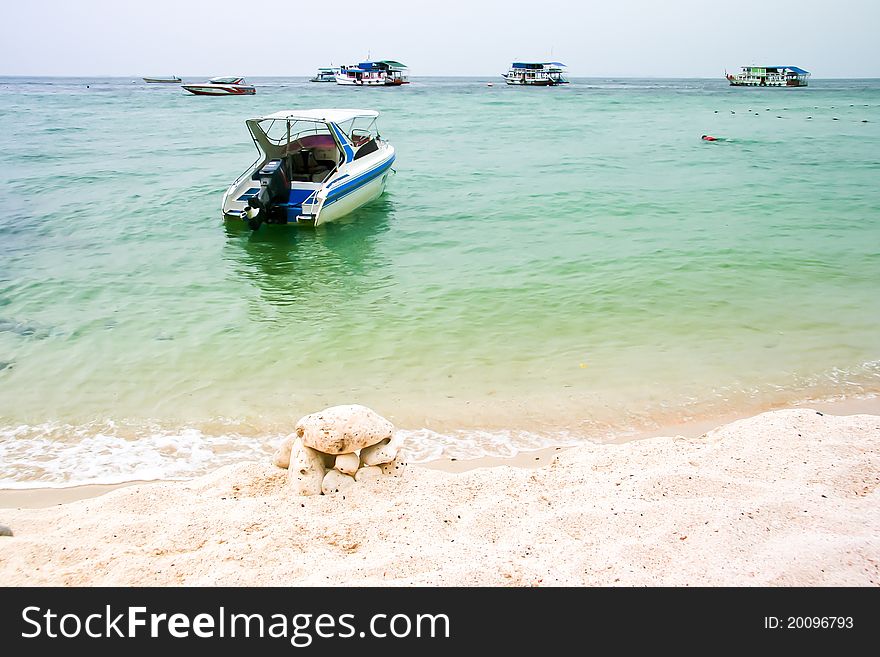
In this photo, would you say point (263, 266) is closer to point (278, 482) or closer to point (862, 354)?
point (278, 482)

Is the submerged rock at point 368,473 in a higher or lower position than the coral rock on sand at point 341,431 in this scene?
lower

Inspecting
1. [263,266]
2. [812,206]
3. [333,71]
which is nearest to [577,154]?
[812,206]

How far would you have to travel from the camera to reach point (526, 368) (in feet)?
22.6

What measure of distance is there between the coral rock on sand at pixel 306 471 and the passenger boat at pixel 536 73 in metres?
100

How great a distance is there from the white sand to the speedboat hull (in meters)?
76.8

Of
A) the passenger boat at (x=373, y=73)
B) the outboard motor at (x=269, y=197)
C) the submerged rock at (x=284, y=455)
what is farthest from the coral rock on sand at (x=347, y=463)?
the passenger boat at (x=373, y=73)

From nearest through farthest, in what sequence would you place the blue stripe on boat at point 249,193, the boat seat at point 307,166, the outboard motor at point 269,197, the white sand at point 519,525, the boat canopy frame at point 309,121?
1. the white sand at point 519,525
2. the outboard motor at point 269,197
3. the blue stripe on boat at point 249,193
4. the boat canopy frame at point 309,121
5. the boat seat at point 307,166

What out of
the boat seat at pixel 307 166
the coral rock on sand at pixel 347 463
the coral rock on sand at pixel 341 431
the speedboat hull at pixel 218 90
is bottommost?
the coral rock on sand at pixel 347 463

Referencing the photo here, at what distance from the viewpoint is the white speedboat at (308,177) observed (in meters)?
13.1

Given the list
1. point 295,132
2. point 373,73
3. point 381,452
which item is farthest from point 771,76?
point 381,452

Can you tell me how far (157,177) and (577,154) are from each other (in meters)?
15.2

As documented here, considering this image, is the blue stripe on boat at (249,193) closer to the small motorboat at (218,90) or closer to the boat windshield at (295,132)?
the boat windshield at (295,132)

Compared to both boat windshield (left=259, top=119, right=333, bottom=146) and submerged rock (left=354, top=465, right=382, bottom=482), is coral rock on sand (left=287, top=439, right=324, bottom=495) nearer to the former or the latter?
submerged rock (left=354, top=465, right=382, bottom=482)

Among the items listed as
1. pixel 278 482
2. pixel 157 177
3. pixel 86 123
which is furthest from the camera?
pixel 86 123
